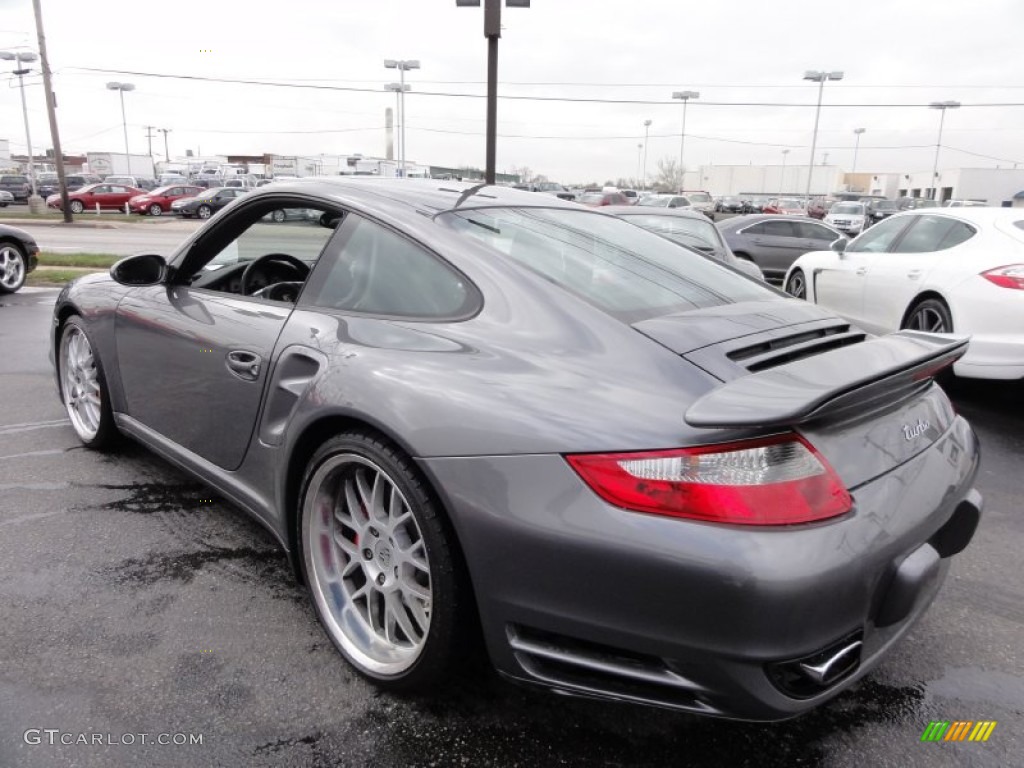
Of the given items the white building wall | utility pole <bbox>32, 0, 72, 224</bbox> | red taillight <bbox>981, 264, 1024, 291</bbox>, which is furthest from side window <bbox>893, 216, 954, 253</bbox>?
the white building wall

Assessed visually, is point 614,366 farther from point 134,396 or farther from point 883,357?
point 134,396

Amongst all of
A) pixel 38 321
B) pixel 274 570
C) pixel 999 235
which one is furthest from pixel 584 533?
pixel 38 321

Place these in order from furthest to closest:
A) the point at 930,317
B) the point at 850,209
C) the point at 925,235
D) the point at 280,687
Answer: the point at 850,209
the point at 925,235
the point at 930,317
the point at 280,687

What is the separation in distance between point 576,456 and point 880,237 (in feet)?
20.0

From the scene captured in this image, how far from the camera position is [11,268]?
9.40m

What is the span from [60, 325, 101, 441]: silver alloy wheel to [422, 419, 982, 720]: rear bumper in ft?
9.35

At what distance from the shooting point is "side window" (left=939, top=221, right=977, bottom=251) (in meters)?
5.48

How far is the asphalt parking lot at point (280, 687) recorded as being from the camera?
6.48 feet

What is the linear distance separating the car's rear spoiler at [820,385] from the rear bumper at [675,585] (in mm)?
223

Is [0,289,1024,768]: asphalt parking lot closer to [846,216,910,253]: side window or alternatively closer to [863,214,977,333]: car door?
[863,214,977,333]: car door

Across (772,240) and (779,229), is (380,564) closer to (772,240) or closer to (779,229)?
(772,240)

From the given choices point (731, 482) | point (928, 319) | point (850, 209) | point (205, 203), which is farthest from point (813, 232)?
point (205, 203)

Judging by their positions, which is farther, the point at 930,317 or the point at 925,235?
the point at 925,235

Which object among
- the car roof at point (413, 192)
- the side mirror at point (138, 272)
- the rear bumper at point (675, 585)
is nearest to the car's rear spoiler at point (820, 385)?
the rear bumper at point (675, 585)
